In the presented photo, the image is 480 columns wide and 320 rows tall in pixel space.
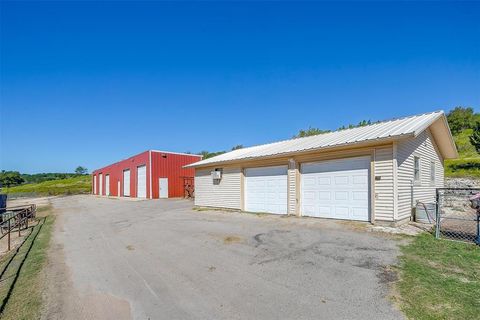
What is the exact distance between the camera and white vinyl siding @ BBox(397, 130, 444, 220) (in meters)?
8.39

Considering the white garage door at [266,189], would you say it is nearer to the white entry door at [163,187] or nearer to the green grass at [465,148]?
the white entry door at [163,187]

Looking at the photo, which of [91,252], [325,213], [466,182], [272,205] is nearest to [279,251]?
[325,213]

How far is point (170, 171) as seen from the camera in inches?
1048

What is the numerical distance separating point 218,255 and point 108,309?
2.67 meters

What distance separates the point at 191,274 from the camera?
16.0ft

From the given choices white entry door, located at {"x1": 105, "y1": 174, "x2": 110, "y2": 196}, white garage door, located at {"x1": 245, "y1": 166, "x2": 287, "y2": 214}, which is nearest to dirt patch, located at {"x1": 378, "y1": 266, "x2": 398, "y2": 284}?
white garage door, located at {"x1": 245, "y1": 166, "x2": 287, "y2": 214}

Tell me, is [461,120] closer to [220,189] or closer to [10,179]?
[220,189]

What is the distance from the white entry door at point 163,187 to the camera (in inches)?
1008

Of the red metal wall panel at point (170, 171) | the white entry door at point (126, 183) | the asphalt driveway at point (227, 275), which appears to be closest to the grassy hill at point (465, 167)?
the asphalt driveway at point (227, 275)

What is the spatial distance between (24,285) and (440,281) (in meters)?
6.83

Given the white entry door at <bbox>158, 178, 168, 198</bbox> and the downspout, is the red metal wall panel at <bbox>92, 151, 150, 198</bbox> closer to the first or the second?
the white entry door at <bbox>158, 178, 168, 198</bbox>

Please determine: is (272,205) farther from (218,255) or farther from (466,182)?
(466,182)

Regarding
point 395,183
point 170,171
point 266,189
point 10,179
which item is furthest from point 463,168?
point 10,179

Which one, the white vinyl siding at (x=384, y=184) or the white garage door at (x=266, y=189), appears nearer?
the white vinyl siding at (x=384, y=184)
